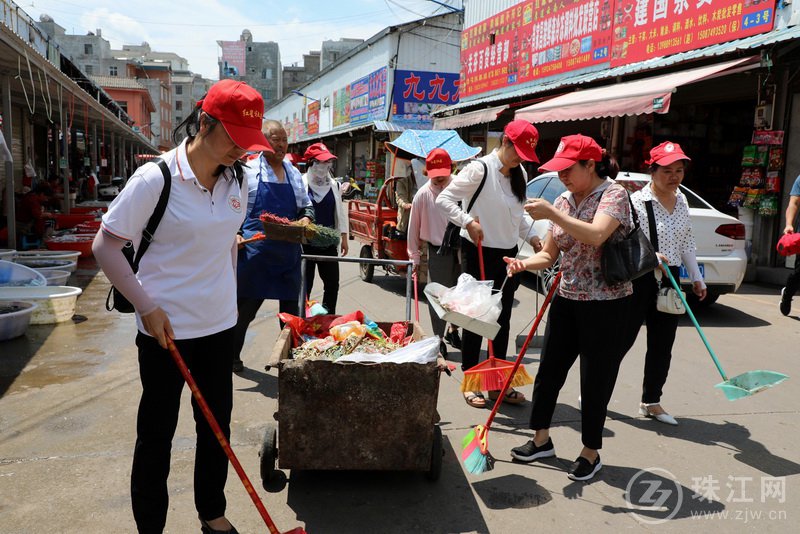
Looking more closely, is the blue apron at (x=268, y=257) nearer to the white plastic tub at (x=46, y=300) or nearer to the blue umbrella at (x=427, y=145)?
the white plastic tub at (x=46, y=300)

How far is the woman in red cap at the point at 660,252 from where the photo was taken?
13.9 feet

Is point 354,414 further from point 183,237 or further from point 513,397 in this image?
point 513,397

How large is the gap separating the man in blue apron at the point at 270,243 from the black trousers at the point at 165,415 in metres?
2.12

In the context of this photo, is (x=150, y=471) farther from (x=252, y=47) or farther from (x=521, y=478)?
(x=252, y=47)

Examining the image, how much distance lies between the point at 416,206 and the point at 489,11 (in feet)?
44.1

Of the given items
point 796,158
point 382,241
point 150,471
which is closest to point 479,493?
point 150,471

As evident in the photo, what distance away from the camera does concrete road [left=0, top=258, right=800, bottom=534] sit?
311 cm

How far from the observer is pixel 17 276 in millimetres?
7051

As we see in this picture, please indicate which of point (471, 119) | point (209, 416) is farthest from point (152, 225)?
point (471, 119)

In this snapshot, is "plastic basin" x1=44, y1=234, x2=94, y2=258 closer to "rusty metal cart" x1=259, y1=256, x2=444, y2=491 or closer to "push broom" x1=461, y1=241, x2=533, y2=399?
"push broom" x1=461, y1=241, x2=533, y2=399

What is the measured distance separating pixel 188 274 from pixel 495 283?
273 centimetres

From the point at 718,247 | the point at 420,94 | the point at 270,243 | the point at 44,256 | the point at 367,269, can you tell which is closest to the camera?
the point at 270,243

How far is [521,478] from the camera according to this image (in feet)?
11.8

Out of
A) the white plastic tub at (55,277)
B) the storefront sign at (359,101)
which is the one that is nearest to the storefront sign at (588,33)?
the storefront sign at (359,101)
